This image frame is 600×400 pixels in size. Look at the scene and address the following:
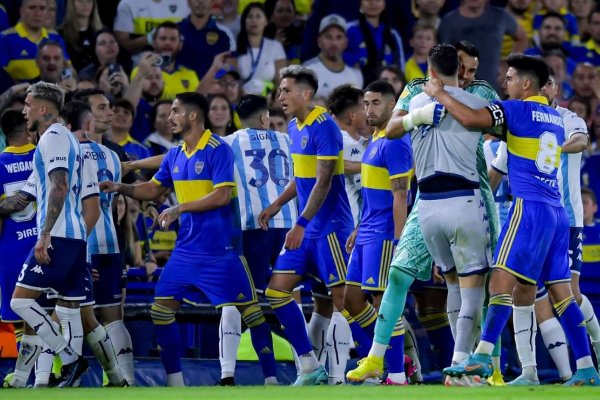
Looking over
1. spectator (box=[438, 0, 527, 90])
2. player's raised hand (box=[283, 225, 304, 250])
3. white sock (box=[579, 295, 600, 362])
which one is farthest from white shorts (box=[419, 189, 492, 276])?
spectator (box=[438, 0, 527, 90])

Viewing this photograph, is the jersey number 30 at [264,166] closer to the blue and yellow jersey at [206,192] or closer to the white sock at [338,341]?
the blue and yellow jersey at [206,192]

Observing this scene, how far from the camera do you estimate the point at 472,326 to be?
31.4ft

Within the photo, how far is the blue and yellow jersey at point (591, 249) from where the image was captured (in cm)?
1443

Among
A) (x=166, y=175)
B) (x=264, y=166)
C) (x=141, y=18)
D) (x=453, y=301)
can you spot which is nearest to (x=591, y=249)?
(x=264, y=166)

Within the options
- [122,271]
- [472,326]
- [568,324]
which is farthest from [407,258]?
[122,271]

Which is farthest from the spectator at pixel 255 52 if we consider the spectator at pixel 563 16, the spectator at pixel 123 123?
the spectator at pixel 563 16

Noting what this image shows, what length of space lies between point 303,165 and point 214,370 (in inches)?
94.9

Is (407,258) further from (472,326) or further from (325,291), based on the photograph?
(325,291)

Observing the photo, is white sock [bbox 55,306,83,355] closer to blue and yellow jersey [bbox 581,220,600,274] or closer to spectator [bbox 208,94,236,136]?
spectator [bbox 208,94,236,136]

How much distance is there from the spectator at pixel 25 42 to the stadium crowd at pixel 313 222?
0.9 inches

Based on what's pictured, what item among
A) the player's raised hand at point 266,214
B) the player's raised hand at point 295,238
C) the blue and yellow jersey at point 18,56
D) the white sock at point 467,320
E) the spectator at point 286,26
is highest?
the spectator at point 286,26

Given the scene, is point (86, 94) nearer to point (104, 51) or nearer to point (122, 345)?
point (122, 345)

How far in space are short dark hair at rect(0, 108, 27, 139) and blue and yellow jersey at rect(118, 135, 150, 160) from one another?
2618 mm

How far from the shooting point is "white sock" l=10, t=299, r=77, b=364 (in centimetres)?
1059
